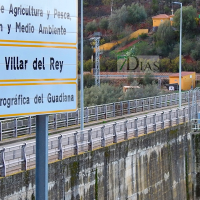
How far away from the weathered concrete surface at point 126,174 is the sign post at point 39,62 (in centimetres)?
366

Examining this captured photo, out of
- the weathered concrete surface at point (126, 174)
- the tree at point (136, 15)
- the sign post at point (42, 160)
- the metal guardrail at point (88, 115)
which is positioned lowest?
the weathered concrete surface at point (126, 174)

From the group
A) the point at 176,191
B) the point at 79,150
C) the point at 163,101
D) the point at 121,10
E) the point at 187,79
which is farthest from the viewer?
the point at 121,10

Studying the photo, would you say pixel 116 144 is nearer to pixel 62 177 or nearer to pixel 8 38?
pixel 62 177

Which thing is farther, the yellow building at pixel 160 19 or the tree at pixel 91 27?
the tree at pixel 91 27

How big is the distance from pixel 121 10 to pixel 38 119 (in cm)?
8673

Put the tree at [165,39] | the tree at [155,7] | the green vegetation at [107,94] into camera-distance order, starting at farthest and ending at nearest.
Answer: the tree at [155,7] < the tree at [165,39] < the green vegetation at [107,94]

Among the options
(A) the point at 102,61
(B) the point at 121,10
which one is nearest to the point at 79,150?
(A) the point at 102,61

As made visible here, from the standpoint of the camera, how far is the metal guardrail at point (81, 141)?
36.6 feet

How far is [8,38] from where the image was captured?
6488 millimetres

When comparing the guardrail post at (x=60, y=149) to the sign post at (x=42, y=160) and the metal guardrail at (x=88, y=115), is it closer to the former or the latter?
the metal guardrail at (x=88, y=115)

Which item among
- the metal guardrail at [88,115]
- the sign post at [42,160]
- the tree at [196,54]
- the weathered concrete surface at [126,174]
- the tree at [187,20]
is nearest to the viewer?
the sign post at [42,160]

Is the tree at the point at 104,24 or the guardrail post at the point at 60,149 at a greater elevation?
the tree at the point at 104,24

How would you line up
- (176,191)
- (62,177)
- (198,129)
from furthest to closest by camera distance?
1. (198,129)
2. (176,191)
3. (62,177)

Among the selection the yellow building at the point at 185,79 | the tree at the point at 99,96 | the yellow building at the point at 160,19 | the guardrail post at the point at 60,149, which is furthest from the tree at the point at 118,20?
the guardrail post at the point at 60,149
